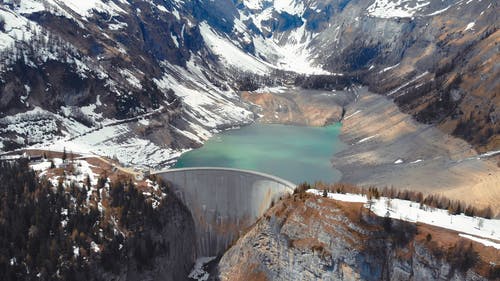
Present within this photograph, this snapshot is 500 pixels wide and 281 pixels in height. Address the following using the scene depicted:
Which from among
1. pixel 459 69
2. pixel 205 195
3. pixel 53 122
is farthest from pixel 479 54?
pixel 53 122

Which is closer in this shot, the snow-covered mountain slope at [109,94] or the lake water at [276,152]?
the lake water at [276,152]

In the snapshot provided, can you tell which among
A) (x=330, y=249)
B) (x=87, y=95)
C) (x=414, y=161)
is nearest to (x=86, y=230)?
(x=330, y=249)

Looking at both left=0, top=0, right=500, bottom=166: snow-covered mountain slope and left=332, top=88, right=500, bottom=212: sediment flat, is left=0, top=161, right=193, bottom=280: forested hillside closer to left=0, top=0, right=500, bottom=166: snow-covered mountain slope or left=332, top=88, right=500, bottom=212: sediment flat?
left=0, top=0, right=500, bottom=166: snow-covered mountain slope

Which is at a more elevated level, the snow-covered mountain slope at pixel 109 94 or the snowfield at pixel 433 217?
the snow-covered mountain slope at pixel 109 94

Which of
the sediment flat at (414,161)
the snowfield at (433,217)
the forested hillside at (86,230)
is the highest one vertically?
the sediment flat at (414,161)

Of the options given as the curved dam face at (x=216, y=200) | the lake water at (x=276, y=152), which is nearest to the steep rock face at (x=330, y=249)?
the curved dam face at (x=216, y=200)

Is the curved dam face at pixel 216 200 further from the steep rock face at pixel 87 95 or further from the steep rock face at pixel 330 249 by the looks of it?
the steep rock face at pixel 87 95
